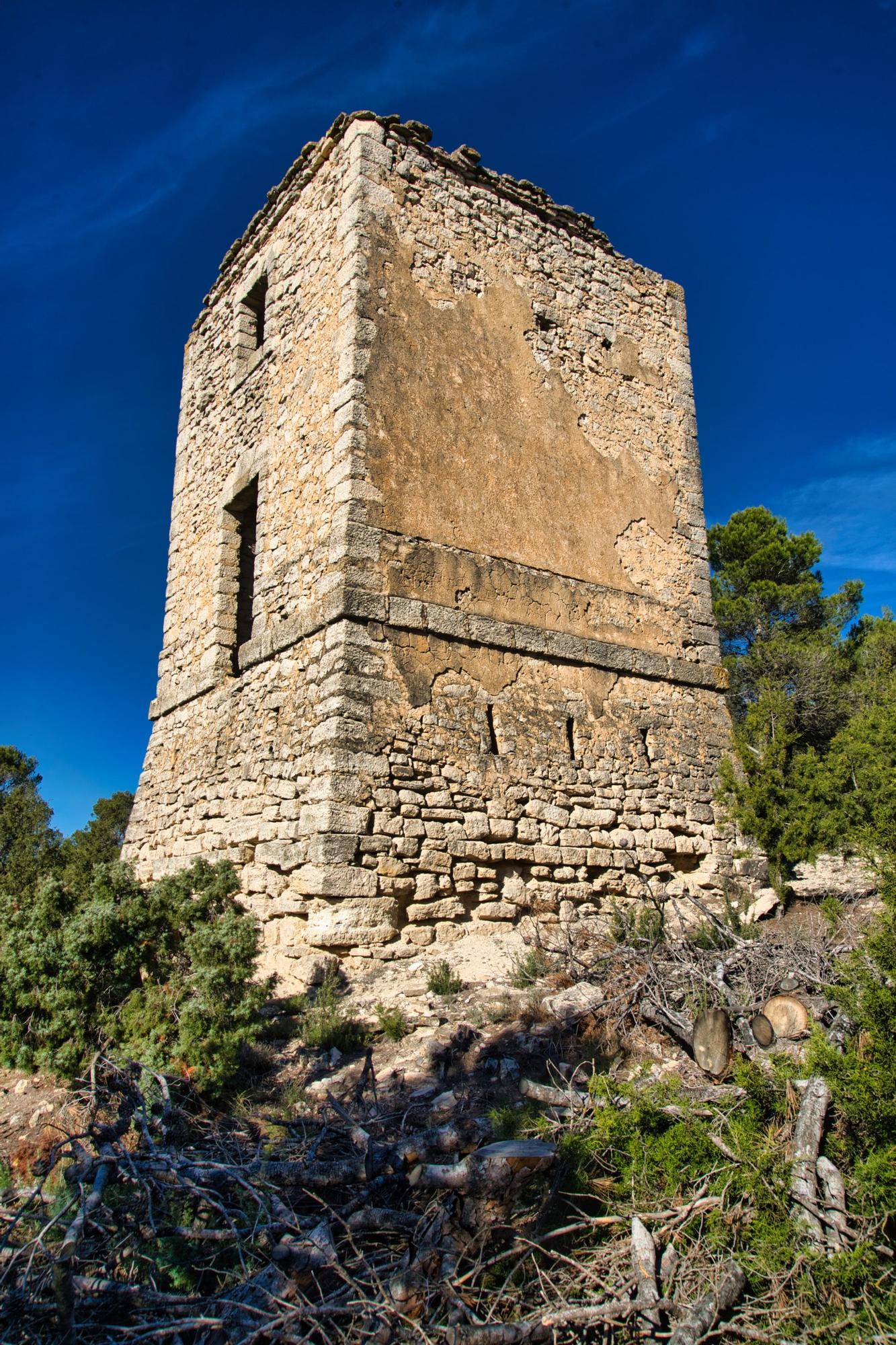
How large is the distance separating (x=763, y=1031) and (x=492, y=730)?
10.7ft

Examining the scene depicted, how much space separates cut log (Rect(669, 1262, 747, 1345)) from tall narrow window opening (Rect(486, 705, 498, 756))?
14.2ft

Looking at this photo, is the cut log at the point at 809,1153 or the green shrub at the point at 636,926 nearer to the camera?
the cut log at the point at 809,1153

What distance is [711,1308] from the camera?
2.23 meters

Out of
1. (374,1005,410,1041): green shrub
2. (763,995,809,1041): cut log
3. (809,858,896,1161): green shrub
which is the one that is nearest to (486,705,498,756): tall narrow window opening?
(374,1005,410,1041): green shrub

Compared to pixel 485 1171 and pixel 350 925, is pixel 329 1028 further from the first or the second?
pixel 485 1171

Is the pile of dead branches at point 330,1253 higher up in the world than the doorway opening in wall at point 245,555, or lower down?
lower down

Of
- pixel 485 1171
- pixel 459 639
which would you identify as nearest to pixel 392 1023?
pixel 485 1171

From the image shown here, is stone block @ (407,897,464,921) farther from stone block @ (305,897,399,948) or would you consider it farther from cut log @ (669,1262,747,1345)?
cut log @ (669,1262,747,1345)

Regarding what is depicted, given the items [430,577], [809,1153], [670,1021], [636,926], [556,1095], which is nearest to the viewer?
[809,1153]

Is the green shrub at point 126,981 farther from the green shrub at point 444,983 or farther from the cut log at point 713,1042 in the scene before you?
the cut log at point 713,1042

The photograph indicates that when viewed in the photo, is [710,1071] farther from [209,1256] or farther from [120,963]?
[120,963]

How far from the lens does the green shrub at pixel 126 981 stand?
14.2 feet

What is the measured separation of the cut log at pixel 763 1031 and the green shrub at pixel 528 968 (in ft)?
5.85

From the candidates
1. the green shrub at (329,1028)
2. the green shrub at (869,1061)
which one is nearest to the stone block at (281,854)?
the green shrub at (329,1028)
